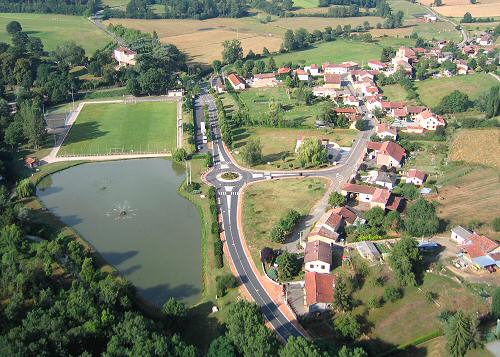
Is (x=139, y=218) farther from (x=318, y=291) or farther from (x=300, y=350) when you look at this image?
(x=300, y=350)

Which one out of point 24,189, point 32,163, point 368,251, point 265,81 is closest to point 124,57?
point 265,81

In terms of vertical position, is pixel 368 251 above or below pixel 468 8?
below

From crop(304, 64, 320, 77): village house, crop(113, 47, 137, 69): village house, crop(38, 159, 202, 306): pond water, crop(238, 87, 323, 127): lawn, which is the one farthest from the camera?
crop(304, 64, 320, 77): village house

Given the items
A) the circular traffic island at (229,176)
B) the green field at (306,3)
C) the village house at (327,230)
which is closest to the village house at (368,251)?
the village house at (327,230)

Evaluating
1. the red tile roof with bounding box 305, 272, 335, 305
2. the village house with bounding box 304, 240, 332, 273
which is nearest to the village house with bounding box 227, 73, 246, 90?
the village house with bounding box 304, 240, 332, 273

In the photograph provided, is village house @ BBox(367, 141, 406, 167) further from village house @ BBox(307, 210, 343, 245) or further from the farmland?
the farmland
